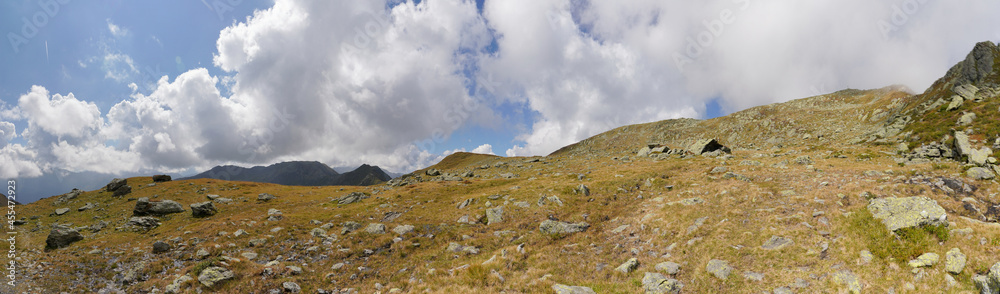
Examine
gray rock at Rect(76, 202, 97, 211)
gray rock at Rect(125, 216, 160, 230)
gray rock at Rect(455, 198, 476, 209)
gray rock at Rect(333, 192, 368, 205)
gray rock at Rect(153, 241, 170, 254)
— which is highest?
gray rock at Rect(76, 202, 97, 211)

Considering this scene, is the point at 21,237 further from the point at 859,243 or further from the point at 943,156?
the point at 943,156

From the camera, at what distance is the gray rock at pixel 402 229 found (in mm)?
24808

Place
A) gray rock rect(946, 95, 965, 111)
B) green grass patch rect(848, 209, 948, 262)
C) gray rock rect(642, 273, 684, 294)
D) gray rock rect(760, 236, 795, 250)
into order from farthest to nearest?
gray rock rect(946, 95, 965, 111)
gray rock rect(760, 236, 795, 250)
gray rock rect(642, 273, 684, 294)
green grass patch rect(848, 209, 948, 262)

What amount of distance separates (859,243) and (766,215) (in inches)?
203

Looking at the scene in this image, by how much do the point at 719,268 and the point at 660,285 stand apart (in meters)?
2.92

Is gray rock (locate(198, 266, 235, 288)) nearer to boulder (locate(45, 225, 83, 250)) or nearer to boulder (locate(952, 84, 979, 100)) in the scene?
boulder (locate(45, 225, 83, 250))

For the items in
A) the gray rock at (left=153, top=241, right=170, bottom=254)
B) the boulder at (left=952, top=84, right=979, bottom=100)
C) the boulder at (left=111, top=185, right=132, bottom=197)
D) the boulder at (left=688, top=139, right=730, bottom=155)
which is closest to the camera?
the gray rock at (left=153, top=241, right=170, bottom=254)

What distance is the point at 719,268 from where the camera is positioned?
12641 mm

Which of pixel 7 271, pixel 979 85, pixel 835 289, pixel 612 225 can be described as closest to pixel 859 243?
pixel 835 289

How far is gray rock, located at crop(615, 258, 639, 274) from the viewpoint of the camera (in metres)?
13.8

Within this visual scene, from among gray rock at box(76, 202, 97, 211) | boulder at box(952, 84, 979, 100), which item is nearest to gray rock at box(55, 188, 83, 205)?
gray rock at box(76, 202, 97, 211)

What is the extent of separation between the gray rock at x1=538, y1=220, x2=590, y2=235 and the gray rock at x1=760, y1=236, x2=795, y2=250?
9988mm

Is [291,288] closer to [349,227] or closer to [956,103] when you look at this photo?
[349,227]

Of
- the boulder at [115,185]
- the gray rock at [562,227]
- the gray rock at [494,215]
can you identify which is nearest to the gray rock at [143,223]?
the gray rock at [494,215]
